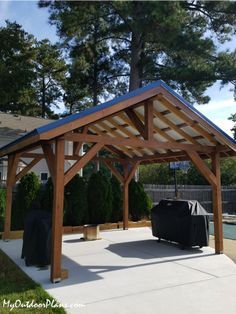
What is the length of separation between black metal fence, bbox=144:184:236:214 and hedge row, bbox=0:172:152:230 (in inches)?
182

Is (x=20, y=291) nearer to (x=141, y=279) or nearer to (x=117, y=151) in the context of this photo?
(x=141, y=279)

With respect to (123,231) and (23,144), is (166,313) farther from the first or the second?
(123,231)

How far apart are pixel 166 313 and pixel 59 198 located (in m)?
2.62

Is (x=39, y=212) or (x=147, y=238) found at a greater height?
(x=39, y=212)

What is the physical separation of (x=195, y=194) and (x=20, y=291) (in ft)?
49.3

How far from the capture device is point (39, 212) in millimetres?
6961

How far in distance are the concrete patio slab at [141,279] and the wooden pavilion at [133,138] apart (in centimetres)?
Answer: 66

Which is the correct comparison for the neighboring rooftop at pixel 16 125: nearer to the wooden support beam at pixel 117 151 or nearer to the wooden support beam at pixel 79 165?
the wooden support beam at pixel 117 151

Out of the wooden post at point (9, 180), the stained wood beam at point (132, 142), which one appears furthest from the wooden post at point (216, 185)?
the wooden post at point (9, 180)

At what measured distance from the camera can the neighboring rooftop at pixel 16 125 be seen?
59.1 feet

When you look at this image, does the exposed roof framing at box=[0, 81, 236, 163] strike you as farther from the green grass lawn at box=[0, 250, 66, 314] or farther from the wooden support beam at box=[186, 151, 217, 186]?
the green grass lawn at box=[0, 250, 66, 314]

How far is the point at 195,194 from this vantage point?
18891mm

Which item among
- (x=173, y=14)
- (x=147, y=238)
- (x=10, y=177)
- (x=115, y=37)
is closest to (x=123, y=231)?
(x=147, y=238)

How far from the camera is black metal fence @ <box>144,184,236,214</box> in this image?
690 inches
